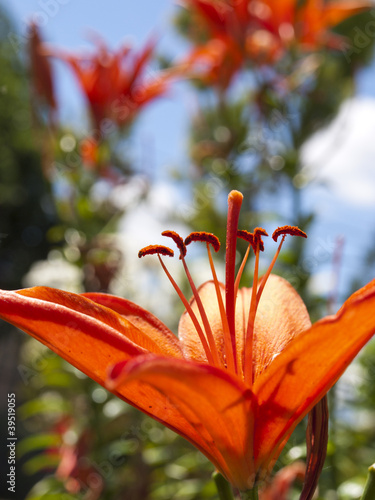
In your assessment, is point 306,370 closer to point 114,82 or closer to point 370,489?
point 370,489

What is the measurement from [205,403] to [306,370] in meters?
0.09

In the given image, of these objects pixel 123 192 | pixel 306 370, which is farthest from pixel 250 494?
pixel 123 192

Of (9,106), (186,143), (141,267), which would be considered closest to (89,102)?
(141,267)

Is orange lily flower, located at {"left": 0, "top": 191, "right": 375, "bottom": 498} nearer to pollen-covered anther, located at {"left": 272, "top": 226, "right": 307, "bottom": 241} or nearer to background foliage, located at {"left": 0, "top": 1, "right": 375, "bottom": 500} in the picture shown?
pollen-covered anther, located at {"left": 272, "top": 226, "right": 307, "bottom": 241}

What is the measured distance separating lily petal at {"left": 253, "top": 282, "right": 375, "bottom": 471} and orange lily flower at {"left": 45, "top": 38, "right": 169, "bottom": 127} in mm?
1302

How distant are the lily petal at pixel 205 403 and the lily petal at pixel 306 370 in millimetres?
17

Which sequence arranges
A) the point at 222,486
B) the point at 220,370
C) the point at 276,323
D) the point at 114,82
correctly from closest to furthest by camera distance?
the point at 220,370 → the point at 222,486 → the point at 276,323 → the point at 114,82

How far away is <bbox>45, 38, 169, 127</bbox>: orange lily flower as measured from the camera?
160cm

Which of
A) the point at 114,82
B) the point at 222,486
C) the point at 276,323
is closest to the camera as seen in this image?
the point at 222,486

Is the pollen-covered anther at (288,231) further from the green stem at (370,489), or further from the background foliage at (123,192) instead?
the background foliage at (123,192)

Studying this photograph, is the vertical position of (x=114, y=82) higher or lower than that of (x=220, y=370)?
higher

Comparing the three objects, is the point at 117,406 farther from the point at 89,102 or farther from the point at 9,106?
the point at 9,106

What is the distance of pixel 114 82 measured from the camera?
5.27ft

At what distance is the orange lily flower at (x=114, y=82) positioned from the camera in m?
1.60
